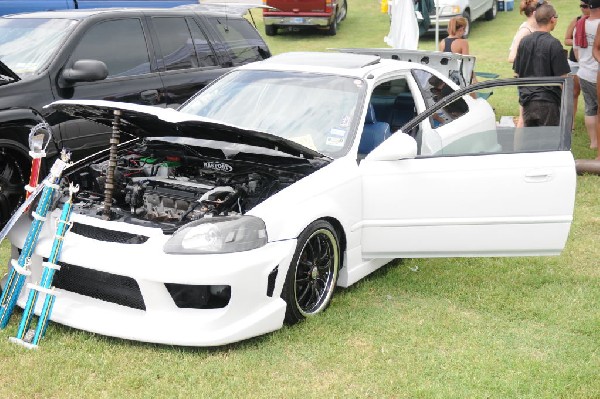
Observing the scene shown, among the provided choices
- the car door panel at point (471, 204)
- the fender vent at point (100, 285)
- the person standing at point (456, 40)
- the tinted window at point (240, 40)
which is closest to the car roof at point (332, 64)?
the car door panel at point (471, 204)

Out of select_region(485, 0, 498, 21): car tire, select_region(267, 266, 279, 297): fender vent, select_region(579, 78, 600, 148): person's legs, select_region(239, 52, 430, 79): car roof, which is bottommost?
select_region(485, 0, 498, 21): car tire

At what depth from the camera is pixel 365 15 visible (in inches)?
942

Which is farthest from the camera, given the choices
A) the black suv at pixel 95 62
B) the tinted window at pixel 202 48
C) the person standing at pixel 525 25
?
the person standing at pixel 525 25

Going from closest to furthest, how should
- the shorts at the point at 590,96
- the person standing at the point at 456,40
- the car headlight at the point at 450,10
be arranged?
the shorts at the point at 590,96, the person standing at the point at 456,40, the car headlight at the point at 450,10

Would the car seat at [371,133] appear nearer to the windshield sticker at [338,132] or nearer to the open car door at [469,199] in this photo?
the windshield sticker at [338,132]

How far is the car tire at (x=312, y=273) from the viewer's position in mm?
4270

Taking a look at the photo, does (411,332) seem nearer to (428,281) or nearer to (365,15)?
(428,281)

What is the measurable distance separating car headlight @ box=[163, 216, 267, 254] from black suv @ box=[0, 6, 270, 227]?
2.34m

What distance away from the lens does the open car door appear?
4.71 m

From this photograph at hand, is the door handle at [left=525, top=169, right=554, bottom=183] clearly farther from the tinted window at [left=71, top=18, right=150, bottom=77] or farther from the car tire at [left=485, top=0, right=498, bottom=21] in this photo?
the car tire at [left=485, top=0, right=498, bottom=21]

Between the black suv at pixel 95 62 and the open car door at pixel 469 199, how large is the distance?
272cm

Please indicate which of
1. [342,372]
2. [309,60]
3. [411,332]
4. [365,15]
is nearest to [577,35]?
[309,60]

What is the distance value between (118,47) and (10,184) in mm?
1790

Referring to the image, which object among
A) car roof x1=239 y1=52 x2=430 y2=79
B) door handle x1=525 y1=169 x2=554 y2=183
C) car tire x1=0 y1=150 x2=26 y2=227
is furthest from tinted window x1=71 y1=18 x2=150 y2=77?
door handle x1=525 y1=169 x2=554 y2=183
